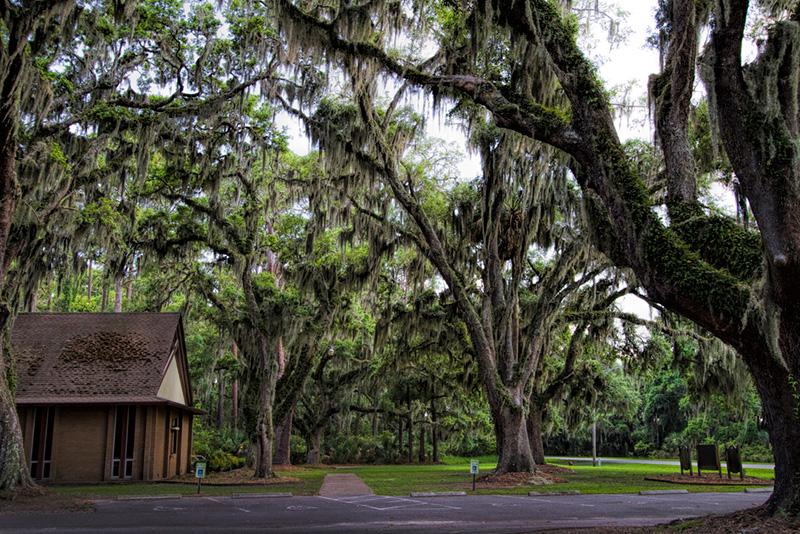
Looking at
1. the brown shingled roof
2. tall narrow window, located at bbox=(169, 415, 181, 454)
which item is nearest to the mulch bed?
the brown shingled roof

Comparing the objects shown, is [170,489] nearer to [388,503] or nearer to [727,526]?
[388,503]

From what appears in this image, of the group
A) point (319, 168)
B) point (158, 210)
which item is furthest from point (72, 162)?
point (319, 168)

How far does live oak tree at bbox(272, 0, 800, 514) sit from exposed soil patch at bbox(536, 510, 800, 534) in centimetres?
29

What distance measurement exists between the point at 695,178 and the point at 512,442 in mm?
11924

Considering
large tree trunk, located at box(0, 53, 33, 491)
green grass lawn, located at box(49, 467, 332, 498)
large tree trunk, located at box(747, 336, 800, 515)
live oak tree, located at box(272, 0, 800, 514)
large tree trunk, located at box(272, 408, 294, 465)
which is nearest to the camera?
live oak tree, located at box(272, 0, 800, 514)

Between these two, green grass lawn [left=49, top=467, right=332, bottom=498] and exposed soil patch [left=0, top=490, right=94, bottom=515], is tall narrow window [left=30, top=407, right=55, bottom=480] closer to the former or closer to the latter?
green grass lawn [left=49, top=467, right=332, bottom=498]

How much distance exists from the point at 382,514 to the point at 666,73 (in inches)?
328

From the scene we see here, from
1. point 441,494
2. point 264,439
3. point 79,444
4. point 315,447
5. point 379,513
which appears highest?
point 264,439

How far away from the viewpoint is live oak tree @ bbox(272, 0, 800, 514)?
23.8 ft

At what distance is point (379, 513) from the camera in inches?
448

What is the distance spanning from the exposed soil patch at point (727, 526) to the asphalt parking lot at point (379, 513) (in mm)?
1279

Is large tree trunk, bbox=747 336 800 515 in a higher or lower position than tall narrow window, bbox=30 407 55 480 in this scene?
higher

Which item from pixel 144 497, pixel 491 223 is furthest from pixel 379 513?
pixel 491 223

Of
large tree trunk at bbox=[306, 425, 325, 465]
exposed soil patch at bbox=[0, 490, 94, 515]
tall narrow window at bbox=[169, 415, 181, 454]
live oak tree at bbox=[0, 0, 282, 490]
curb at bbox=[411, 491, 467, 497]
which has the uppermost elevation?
live oak tree at bbox=[0, 0, 282, 490]
